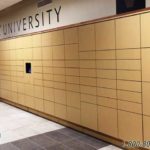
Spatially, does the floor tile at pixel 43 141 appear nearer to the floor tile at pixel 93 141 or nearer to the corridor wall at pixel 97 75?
the floor tile at pixel 93 141

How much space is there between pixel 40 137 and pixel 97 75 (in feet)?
6.08

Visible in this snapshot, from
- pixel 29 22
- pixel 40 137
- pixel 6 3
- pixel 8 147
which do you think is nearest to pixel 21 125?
pixel 40 137

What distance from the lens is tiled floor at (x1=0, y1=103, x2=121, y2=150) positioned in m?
4.69

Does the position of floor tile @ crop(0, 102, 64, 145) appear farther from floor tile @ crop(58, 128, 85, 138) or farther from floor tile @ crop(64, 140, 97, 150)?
floor tile @ crop(64, 140, 97, 150)

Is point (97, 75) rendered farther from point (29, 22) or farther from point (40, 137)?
point (29, 22)

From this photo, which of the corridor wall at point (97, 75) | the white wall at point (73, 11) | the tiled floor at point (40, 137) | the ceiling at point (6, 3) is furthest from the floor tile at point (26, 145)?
the ceiling at point (6, 3)

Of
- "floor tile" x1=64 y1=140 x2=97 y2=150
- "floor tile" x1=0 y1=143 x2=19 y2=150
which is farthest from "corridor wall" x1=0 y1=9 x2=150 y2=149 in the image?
"floor tile" x1=0 y1=143 x2=19 y2=150

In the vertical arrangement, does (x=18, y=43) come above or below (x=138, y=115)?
above

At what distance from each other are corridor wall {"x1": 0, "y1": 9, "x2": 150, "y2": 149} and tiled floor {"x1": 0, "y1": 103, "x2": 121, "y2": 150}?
30 centimetres

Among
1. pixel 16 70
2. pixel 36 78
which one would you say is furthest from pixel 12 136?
pixel 16 70

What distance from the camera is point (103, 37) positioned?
15.5ft

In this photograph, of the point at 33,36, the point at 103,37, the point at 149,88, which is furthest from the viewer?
the point at 33,36

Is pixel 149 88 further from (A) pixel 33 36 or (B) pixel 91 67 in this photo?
(A) pixel 33 36

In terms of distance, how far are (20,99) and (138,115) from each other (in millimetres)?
4930
